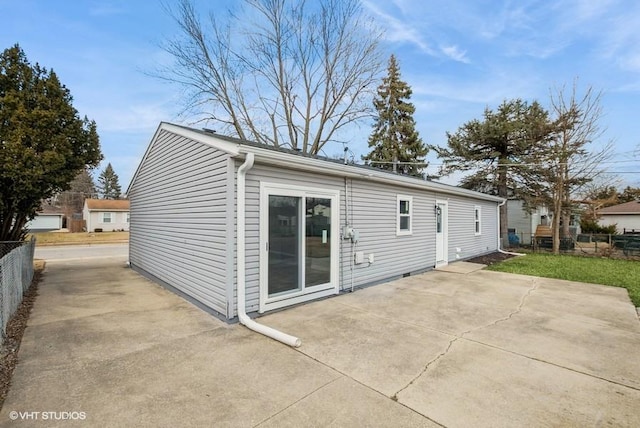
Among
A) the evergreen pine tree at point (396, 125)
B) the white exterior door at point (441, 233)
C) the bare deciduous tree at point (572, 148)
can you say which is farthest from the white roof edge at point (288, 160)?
the evergreen pine tree at point (396, 125)

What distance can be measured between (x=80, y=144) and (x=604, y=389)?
11080 millimetres

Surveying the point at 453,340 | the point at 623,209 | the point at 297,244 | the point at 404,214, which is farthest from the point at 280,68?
the point at 623,209

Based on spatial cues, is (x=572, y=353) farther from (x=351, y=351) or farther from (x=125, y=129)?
(x=125, y=129)

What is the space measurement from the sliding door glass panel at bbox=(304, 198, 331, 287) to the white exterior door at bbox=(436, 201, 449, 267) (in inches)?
191

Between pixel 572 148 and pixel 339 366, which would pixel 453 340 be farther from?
pixel 572 148

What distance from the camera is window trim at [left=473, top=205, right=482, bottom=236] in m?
11.6

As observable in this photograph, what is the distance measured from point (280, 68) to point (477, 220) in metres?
12.1

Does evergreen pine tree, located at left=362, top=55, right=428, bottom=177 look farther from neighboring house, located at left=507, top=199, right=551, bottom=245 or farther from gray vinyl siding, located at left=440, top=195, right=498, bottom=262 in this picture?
gray vinyl siding, located at left=440, top=195, right=498, bottom=262

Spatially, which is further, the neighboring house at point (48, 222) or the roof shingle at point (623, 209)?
the neighboring house at point (48, 222)

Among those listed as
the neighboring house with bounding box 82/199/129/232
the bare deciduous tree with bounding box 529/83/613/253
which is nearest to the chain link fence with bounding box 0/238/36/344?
the bare deciduous tree with bounding box 529/83/613/253

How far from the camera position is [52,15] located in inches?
280

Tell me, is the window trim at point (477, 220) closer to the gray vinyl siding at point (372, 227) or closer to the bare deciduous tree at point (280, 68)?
the gray vinyl siding at point (372, 227)

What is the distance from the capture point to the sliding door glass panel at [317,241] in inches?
208

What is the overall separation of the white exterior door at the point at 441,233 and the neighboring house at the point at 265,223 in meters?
0.60
